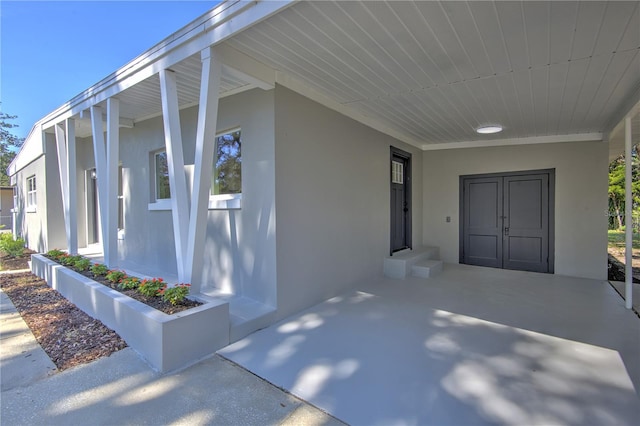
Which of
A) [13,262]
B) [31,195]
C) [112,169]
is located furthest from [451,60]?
[31,195]

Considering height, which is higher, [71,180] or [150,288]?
[71,180]

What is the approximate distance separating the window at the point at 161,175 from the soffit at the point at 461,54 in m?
3.16

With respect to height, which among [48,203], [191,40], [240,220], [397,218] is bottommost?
[397,218]

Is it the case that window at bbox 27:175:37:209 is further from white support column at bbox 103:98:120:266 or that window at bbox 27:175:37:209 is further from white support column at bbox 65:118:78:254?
white support column at bbox 103:98:120:266

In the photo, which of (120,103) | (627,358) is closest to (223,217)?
(120,103)

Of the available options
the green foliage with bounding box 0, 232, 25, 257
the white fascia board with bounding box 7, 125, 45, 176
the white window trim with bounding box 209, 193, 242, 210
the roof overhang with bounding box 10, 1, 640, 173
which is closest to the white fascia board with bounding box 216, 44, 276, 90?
the roof overhang with bounding box 10, 1, 640, 173

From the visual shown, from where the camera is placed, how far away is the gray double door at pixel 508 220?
5.94m

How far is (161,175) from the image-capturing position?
5.32 m

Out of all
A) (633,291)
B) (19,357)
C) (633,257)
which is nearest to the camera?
(19,357)

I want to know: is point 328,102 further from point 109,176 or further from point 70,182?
point 70,182

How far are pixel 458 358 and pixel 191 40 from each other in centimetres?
372

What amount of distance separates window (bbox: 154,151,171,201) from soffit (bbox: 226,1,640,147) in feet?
10.4

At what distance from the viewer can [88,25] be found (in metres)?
5.46

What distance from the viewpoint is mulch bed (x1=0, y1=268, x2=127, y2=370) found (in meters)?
2.69
